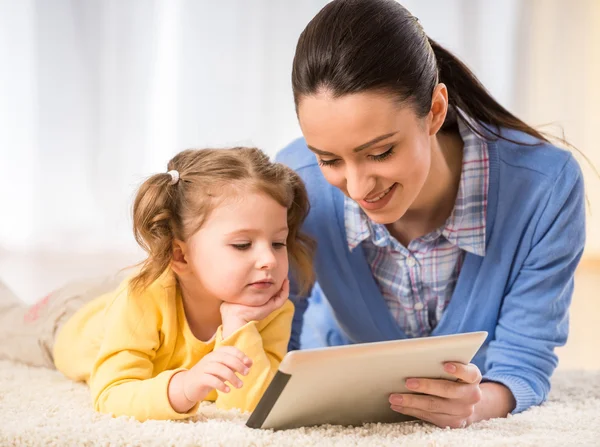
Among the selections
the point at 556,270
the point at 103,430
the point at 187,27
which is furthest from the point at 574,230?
the point at 187,27

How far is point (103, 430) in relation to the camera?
115 centimetres

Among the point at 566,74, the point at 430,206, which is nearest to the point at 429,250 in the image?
the point at 430,206

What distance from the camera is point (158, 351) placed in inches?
58.4

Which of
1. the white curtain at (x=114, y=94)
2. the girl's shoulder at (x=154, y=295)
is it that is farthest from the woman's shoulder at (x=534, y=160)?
the white curtain at (x=114, y=94)

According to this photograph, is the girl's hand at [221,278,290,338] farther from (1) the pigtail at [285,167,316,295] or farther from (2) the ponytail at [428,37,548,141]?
(2) the ponytail at [428,37,548,141]

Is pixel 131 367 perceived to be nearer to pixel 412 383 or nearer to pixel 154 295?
pixel 154 295

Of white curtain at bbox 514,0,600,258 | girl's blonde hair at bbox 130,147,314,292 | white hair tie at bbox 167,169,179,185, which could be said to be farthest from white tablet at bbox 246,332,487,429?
white curtain at bbox 514,0,600,258

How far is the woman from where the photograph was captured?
132cm

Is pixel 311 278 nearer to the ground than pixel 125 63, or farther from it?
nearer to the ground

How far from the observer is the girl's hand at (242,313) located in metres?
1.46

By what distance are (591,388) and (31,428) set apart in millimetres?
1176

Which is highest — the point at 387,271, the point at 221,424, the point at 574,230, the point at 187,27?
the point at 187,27

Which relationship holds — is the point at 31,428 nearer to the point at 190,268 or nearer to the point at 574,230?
the point at 190,268

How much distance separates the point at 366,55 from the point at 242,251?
0.42 m
